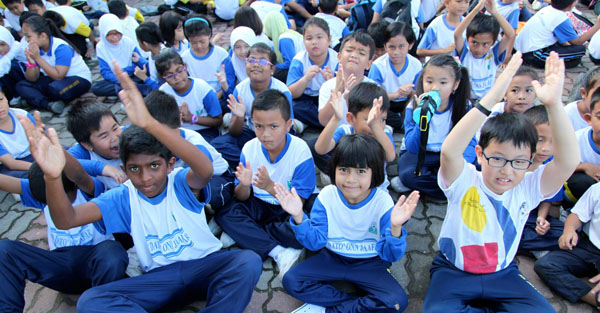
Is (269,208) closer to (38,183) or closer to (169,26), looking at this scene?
(38,183)

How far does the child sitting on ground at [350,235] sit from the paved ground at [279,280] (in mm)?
204

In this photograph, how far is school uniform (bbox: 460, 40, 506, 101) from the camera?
3.73m

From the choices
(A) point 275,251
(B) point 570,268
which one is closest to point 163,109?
(A) point 275,251

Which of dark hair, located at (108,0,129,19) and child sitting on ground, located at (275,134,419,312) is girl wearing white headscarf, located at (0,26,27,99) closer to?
dark hair, located at (108,0,129,19)

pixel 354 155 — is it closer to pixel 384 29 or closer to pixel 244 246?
pixel 244 246

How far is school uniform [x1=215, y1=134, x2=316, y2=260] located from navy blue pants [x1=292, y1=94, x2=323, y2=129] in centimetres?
120

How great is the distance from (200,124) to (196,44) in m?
1.05

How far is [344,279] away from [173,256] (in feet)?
3.09

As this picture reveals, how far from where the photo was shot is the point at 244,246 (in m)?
2.55

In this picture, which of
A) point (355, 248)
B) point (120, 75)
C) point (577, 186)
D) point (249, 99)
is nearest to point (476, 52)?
point (577, 186)

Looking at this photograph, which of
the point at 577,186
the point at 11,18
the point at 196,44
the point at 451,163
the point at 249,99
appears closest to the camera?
the point at 451,163

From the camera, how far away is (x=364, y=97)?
8.74 ft

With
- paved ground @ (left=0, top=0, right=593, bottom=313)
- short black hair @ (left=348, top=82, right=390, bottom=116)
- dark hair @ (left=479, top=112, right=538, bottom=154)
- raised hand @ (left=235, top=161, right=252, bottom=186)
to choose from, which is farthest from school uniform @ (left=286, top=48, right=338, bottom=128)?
dark hair @ (left=479, top=112, right=538, bottom=154)

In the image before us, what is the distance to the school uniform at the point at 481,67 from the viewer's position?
373 centimetres
